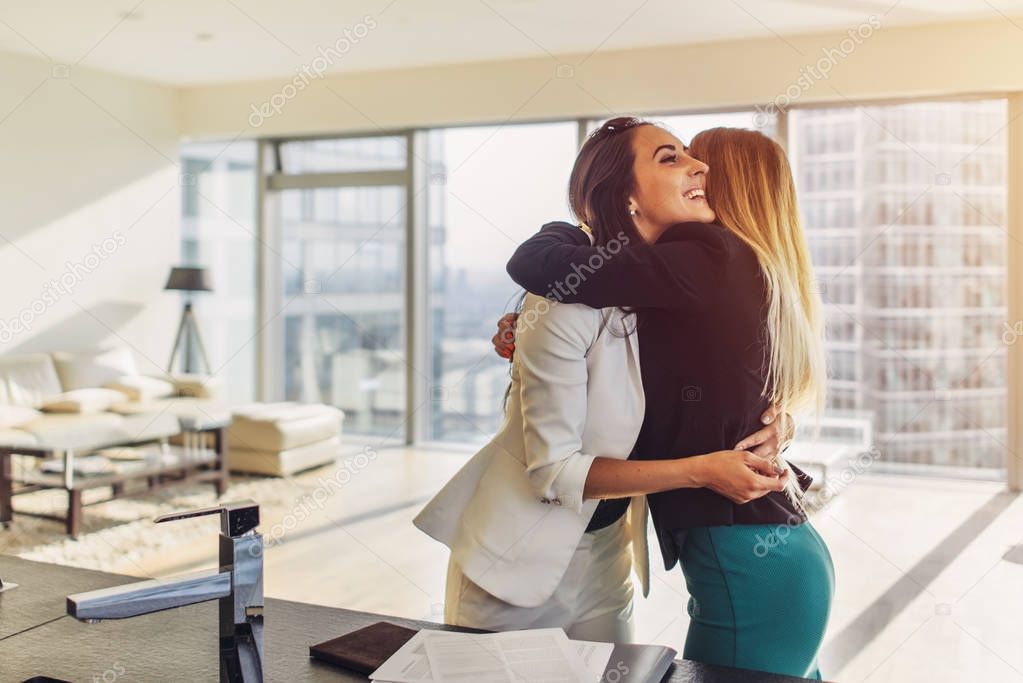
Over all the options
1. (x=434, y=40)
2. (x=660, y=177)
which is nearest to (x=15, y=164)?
(x=434, y=40)

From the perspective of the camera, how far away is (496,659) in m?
1.14

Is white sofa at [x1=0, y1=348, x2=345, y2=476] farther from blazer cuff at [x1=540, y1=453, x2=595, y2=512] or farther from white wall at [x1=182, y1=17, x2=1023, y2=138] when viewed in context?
blazer cuff at [x1=540, y1=453, x2=595, y2=512]

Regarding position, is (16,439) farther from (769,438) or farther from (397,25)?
(769,438)

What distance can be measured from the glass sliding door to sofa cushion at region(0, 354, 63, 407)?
1945 mm

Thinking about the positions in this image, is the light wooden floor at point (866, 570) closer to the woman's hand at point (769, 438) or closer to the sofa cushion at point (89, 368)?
the woman's hand at point (769, 438)

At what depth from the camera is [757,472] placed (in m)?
1.35

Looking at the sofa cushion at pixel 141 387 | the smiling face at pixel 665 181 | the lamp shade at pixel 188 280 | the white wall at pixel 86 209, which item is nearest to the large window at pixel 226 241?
the white wall at pixel 86 209

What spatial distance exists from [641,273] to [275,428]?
178 inches

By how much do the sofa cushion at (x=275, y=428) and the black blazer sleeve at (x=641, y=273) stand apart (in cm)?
Answer: 440

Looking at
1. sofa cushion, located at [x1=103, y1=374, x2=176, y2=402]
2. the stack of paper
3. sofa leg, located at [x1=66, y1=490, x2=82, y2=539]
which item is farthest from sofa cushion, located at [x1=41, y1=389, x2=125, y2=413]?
the stack of paper

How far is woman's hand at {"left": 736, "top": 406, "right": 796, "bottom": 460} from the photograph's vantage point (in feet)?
4.50

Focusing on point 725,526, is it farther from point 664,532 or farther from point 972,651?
point 972,651

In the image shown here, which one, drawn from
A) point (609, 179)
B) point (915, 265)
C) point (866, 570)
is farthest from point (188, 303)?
point (609, 179)

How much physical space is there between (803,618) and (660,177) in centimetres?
68
